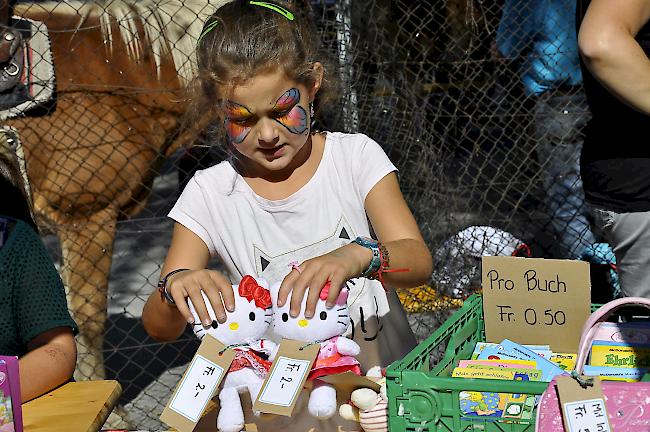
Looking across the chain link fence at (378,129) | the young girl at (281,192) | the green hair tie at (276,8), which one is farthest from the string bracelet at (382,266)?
the chain link fence at (378,129)

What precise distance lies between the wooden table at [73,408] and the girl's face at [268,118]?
591 millimetres

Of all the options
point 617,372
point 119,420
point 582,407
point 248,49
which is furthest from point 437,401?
point 119,420

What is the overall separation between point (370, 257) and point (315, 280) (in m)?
0.16

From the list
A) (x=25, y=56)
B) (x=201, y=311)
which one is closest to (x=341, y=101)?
(x=25, y=56)

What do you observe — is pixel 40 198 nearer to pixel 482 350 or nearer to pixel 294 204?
pixel 294 204

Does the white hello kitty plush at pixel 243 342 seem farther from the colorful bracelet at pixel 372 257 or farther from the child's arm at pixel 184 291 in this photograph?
the colorful bracelet at pixel 372 257

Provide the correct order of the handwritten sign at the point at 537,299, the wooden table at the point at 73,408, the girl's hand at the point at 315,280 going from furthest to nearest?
1. the handwritten sign at the point at 537,299
2. the wooden table at the point at 73,408
3. the girl's hand at the point at 315,280

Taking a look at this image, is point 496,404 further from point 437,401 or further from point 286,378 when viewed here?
point 286,378

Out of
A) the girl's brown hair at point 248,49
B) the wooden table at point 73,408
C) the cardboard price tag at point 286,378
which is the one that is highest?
the girl's brown hair at point 248,49

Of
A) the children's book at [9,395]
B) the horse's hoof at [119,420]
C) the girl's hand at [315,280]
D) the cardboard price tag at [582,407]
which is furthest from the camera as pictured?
the horse's hoof at [119,420]

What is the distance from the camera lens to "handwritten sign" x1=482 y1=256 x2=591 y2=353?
1965mm

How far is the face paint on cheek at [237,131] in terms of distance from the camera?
1.92 m

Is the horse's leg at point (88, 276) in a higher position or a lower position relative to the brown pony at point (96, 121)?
lower

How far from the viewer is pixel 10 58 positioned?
344 cm
